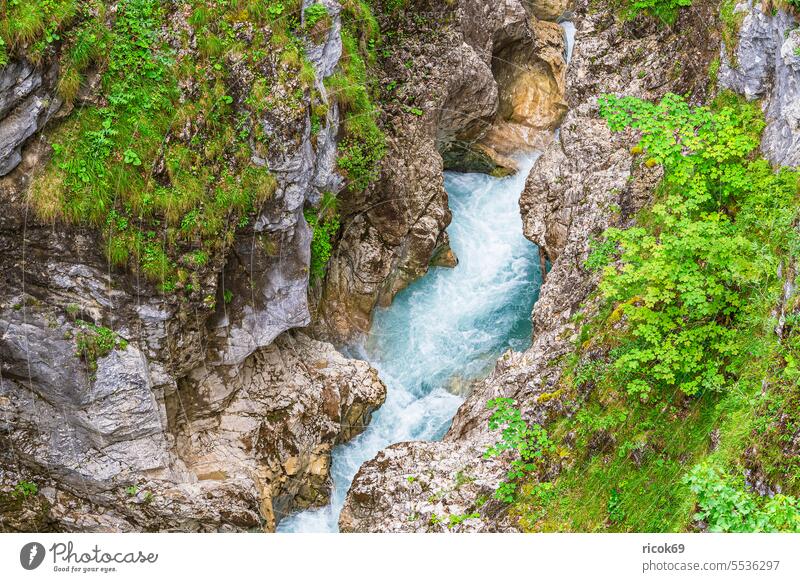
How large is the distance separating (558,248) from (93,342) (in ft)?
32.3

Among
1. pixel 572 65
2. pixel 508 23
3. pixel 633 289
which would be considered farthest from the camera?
pixel 508 23

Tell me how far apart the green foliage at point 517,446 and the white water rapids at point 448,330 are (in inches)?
153

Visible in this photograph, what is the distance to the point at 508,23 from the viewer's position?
19.0 m

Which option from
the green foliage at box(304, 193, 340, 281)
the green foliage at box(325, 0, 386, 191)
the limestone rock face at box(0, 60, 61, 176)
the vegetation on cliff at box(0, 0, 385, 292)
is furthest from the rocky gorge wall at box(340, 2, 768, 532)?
the limestone rock face at box(0, 60, 61, 176)

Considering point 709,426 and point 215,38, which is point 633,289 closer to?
point 709,426

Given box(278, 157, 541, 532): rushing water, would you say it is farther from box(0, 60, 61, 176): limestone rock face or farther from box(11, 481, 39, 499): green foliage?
box(0, 60, 61, 176): limestone rock face

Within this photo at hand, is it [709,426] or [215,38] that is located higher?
[215,38]

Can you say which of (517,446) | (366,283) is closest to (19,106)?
(366,283)

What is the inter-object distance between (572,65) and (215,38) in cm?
877

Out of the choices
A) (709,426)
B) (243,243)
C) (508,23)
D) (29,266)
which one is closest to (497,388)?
(709,426)

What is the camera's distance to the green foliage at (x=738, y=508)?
6.52 m

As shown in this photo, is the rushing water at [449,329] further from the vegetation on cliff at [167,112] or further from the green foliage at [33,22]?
the green foliage at [33,22]

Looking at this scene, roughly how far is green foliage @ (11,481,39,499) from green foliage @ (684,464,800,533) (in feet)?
35.5

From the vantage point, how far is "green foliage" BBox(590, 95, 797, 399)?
8.77 meters
